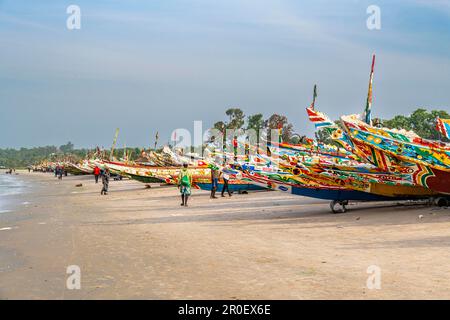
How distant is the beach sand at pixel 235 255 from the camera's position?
744 cm

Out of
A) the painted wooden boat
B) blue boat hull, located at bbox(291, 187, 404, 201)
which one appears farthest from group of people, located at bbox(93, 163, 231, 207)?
the painted wooden boat

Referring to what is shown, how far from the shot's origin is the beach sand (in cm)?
744

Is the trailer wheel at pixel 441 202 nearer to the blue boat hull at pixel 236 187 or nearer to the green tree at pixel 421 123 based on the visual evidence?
the blue boat hull at pixel 236 187

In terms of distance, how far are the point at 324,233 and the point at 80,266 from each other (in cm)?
597

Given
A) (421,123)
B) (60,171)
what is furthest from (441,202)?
(60,171)

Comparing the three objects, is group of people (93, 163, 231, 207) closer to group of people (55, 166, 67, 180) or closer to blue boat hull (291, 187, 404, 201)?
blue boat hull (291, 187, 404, 201)

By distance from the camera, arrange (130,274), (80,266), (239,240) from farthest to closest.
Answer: (239,240) < (80,266) < (130,274)

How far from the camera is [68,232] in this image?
14.3 metres

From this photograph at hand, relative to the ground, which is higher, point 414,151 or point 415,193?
point 414,151

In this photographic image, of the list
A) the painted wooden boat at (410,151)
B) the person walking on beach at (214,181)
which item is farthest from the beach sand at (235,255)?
the person walking on beach at (214,181)

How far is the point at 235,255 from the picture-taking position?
399 inches
